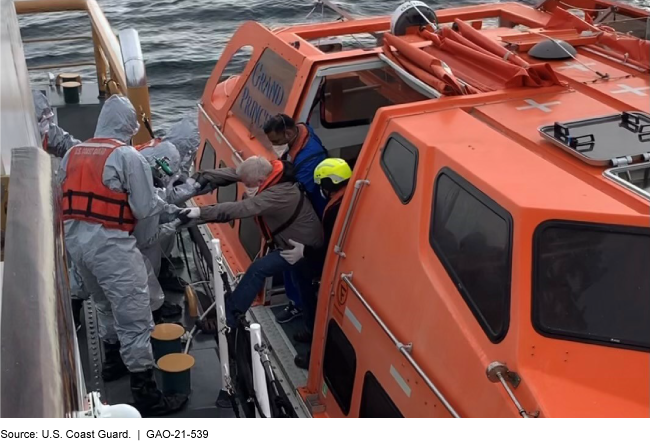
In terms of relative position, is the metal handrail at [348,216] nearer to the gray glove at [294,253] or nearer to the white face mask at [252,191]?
the gray glove at [294,253]

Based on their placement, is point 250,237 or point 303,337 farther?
point 250,237

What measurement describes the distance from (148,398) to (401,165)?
92.4 inches

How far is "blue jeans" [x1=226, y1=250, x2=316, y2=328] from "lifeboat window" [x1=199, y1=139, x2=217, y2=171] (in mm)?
1947

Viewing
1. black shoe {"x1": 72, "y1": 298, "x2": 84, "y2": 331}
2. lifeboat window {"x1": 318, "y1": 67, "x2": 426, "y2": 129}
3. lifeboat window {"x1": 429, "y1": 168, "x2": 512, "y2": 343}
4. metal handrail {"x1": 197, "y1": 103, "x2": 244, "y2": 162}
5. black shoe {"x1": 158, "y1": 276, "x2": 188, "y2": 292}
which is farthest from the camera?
black shoe {"x1": 158, "y1": 276, "x2": 188, "y2": 292}

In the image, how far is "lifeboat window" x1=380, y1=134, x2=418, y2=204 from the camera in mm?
4113

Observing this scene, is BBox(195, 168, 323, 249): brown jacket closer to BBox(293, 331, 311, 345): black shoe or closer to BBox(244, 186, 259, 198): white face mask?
BBox(244, 186, 259, 198): white face mask

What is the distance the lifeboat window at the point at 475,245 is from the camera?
346 centimetres

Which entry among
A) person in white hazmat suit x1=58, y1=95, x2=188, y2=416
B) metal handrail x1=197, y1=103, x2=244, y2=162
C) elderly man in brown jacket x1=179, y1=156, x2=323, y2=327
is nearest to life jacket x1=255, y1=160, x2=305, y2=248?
elderly man in brown jacket x1=179, y1=156, x2=323, y2=327

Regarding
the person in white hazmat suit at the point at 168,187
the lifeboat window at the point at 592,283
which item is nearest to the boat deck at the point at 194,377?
the person in white hazmat suit at the point at 168,187

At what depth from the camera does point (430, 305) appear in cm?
374

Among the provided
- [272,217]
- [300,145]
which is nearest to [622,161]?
[272,217]

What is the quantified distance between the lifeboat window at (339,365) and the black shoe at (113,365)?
169 centimetres

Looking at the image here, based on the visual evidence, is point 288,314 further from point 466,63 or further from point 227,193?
point 466,63

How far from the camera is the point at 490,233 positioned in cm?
358
